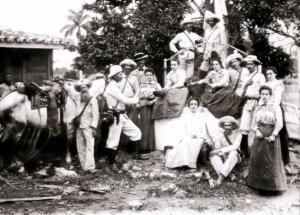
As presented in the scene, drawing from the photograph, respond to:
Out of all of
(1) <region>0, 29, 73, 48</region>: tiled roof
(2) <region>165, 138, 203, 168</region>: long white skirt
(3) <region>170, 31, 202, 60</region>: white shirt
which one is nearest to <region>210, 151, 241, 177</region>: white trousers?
(2) <region>165, 138, 203, 168</region>: long white skirt

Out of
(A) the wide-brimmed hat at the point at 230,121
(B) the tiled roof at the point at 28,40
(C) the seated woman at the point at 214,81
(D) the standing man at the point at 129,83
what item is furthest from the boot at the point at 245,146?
(B) the tiled roof at the point at 28,40

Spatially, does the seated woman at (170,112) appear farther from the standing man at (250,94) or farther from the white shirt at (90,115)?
the white shirt at (90,115)

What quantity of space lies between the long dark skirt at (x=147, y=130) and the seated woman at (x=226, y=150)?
1766 millimetres

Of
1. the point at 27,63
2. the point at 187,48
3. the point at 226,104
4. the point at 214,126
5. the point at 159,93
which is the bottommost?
the point at 214,126

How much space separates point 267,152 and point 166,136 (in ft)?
8.62

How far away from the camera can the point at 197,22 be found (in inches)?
462

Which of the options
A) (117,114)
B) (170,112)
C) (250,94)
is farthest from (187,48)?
(117,114)

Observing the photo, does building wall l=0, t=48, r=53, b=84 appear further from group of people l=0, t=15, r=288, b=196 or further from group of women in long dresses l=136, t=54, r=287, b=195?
group of women in long dresses l=136, t=54, r=287, b=195

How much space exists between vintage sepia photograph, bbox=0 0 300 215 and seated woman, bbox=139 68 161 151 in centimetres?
2

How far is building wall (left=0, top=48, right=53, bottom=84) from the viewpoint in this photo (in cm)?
1123

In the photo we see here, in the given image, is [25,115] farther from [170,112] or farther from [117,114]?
[170,112]

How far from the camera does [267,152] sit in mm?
6633

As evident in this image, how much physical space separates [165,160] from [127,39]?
4077 mm

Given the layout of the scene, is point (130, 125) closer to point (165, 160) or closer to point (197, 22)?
point (165, 160)
